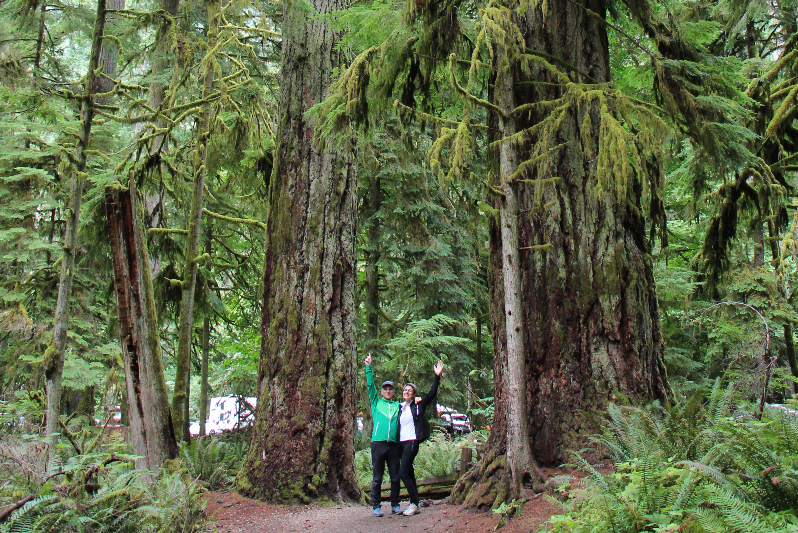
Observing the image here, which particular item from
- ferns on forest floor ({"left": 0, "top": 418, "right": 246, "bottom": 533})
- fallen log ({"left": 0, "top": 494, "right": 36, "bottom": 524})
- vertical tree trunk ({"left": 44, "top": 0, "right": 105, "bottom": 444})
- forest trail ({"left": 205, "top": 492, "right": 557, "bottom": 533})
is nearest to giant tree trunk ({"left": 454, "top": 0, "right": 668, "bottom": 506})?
forest trail ({"left": 205, "top": 492, "right": 557, "bottom": 533})

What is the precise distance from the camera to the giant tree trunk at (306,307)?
20.3 ft

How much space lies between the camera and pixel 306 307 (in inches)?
255

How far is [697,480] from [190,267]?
6.86 m

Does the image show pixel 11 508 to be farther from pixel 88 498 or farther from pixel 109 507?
pixel 109 507

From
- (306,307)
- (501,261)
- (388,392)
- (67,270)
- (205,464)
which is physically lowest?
(205,464)

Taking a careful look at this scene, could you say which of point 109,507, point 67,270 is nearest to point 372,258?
point 67,270

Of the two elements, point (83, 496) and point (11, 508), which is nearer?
point (11, 508)

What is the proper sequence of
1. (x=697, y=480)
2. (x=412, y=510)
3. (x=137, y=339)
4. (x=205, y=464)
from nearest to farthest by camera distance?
1. (x=697, y=480)
2. (x=137, y=339)
3. (x=412, y=510)
4. (x=205, y=464)

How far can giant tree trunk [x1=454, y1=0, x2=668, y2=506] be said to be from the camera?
4668mm

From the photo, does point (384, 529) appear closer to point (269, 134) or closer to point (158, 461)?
point (158, 461)

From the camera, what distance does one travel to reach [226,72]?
12320 mm

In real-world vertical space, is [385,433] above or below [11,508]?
below

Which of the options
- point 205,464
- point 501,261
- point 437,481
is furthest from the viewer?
point 437,481

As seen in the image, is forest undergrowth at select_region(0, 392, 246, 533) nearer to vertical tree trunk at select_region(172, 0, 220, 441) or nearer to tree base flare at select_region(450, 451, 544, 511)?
tree base flare at select_region(450, 451, 544, 511)
